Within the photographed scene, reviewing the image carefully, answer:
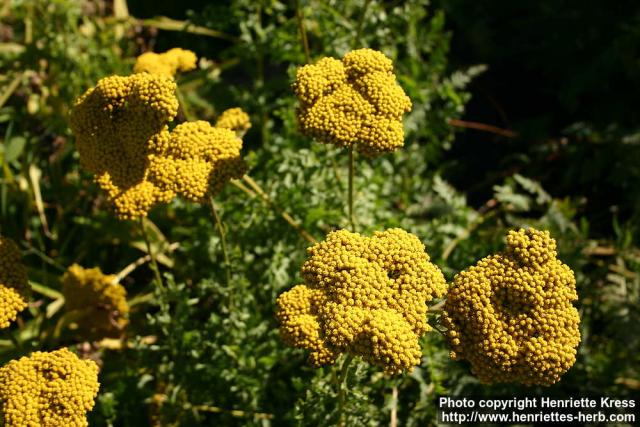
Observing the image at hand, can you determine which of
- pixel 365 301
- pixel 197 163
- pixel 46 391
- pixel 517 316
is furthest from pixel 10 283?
pixel 517 316

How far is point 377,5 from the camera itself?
5500mm

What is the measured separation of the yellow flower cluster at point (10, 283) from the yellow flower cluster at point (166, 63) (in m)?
1.41

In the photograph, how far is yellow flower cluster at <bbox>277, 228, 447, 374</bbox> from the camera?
113 inches

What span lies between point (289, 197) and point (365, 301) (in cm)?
194

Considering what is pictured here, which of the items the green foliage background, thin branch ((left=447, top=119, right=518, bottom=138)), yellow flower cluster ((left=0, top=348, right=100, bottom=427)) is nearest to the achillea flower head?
the green foliage background

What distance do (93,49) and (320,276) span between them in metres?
4.09

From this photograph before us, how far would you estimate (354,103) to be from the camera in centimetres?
362

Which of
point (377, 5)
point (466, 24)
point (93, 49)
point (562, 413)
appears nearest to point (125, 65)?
point (93, 49)

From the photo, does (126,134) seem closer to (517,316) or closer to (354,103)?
(354,103)

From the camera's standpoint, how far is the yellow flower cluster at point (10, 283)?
12.0 feet

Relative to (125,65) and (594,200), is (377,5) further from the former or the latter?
(594,200)

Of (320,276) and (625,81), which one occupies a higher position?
(625,81)

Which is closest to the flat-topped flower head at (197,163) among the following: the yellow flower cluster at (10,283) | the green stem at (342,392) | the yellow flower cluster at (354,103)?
the yellow flower cluster at (354,103)

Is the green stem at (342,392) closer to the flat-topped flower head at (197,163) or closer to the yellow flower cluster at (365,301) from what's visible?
the yellow flower cluster at (365,301)
